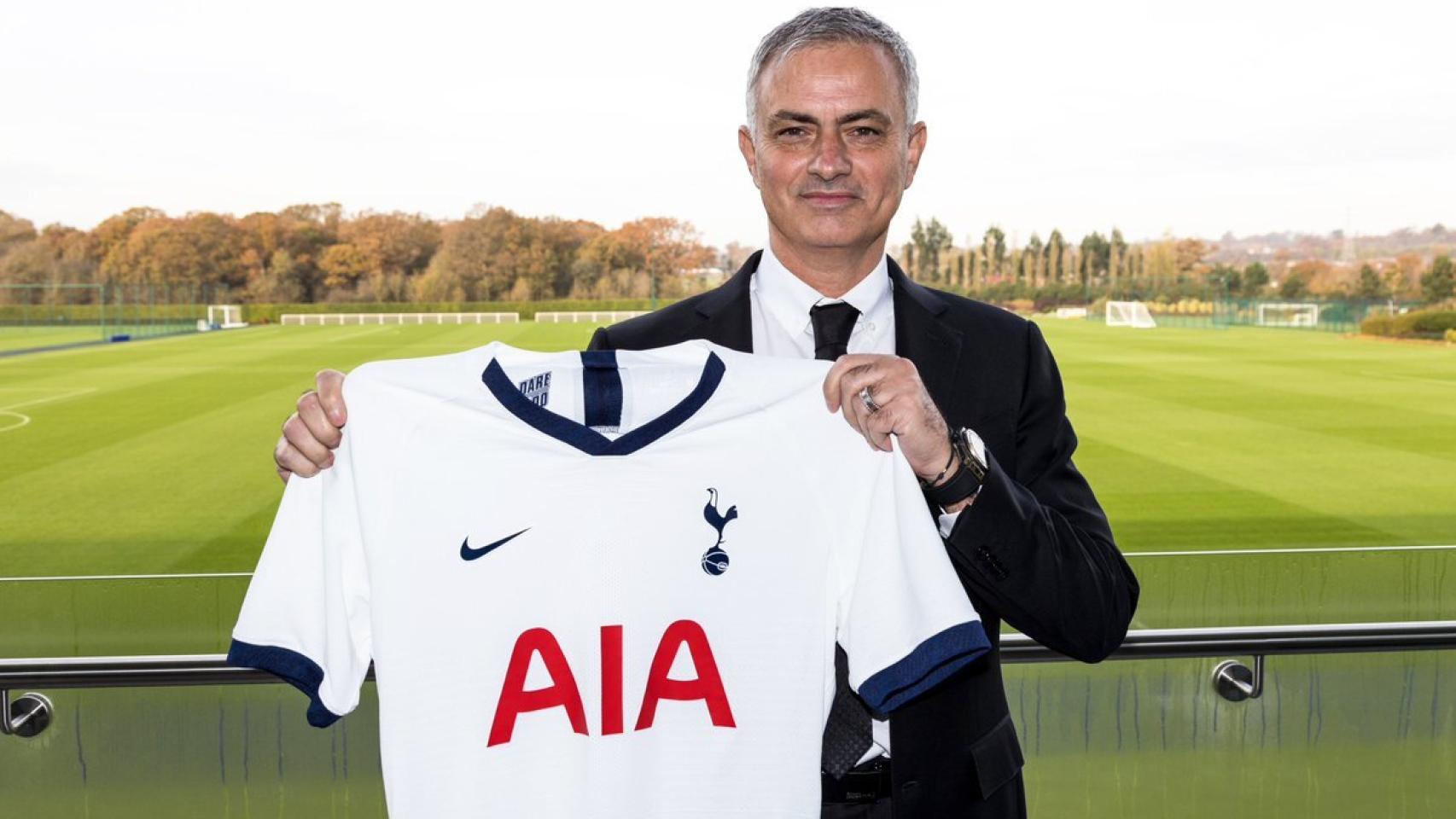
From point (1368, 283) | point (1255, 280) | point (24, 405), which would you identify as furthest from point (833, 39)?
point (1368, 283)

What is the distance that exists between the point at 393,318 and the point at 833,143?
6676cm

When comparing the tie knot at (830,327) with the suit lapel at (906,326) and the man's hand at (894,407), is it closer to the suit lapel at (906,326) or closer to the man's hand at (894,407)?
the suit lapel at (906,326)

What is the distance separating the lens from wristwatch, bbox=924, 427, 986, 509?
159 centimetres

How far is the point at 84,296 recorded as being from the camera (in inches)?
2283

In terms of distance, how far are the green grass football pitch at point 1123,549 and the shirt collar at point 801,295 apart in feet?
3.13

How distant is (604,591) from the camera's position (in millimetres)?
1594

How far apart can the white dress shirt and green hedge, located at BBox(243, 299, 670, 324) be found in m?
53.9

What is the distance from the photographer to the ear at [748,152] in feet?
6.31

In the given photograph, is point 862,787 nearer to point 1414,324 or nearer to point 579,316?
point 1414,324

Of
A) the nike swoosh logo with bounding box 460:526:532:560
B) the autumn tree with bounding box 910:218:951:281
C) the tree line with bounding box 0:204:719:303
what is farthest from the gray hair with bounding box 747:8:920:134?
the autumn tree with bounding box 910:218:951:281

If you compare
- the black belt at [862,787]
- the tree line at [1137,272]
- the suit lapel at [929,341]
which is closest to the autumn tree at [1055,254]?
the tree line at [1137,272]

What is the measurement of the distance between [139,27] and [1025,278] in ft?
251

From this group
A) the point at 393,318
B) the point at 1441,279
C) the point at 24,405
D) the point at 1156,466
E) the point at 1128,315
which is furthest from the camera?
the point at 393,318

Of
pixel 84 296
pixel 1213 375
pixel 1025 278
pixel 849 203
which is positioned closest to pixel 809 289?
pixel 849 203
